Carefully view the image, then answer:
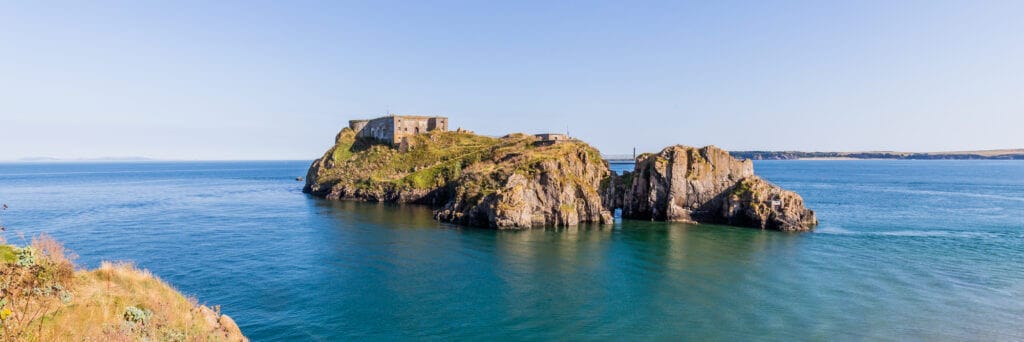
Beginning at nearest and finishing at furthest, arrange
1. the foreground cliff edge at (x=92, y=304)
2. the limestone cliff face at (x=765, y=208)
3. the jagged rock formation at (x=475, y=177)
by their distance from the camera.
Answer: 1. the foreground cliff edge at (x=92, y=304)
2. the limestone cliff face at (x=765, y=208)
3. the jagged rock formation at (x=475, y=177)

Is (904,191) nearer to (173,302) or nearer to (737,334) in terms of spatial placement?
(737,334)

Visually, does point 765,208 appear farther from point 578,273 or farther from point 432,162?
point 432,162

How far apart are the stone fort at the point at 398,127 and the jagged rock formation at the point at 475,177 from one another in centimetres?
443

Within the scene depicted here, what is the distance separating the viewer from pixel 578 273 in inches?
1887

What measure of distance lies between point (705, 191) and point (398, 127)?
90.4 meters

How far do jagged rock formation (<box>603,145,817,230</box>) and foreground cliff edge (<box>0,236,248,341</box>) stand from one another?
70922 millimetres

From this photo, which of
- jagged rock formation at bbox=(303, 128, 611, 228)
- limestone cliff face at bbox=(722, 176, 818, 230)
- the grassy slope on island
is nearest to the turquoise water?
limestone cliff face at bbox=(722, 176, 818, 230)

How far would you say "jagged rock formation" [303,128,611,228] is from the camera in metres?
76.1

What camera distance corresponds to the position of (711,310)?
3719 centimetres

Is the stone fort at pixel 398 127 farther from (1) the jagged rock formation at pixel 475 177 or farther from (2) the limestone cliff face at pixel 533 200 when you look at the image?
(2) the limestone cliff face at pixel 533 200

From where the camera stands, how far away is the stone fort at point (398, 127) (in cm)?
13875

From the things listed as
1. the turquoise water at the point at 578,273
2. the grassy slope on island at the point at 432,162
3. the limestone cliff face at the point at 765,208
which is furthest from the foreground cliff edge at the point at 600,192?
the turquoise water at the point at 578,273

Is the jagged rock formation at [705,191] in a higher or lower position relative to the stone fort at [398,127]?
lower

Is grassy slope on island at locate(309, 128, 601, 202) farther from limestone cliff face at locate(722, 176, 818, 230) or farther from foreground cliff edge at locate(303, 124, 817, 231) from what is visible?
limestone cliff face at locate(722, 176, 818, 230)
